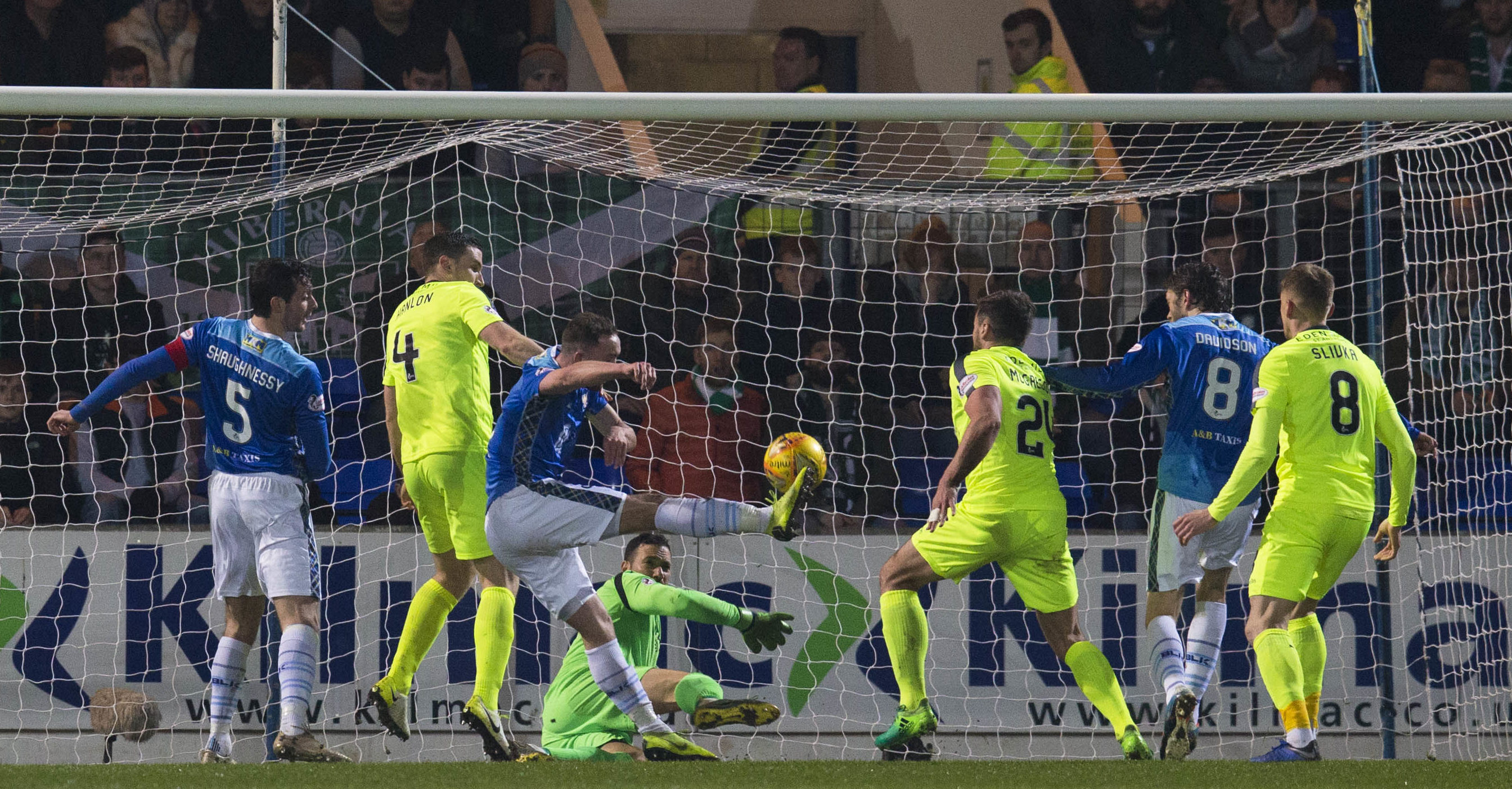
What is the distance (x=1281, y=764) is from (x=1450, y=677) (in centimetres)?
242

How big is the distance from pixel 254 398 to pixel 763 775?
93.4 inches

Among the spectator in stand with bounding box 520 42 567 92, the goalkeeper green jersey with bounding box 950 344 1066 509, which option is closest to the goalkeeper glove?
the goalkeeper green jersey with bounding box 950 344 1066 509

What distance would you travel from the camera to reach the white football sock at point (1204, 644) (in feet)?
19.6

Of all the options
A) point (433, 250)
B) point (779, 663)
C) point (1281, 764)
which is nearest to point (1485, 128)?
point (1281, 764)

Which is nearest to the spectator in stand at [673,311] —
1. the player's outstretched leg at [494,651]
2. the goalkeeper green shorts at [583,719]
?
the goalkeeper green shorts at [583,719]

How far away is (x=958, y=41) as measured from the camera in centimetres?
1005

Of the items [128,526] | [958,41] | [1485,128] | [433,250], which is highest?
[958,41]

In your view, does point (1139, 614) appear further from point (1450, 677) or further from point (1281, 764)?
point (1281, 764)

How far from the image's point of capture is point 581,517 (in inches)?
214

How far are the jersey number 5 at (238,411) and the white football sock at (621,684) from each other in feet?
4.98

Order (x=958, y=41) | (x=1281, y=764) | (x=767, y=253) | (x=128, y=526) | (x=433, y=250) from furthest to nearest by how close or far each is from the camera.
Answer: (x=958, y=41)
(x=767, y=253)
(x=128, y=526)
(x=433, y=250)
(x=1281, y=764)

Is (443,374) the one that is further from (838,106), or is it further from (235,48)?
(235,48)

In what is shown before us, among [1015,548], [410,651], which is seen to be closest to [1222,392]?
[1015,548]

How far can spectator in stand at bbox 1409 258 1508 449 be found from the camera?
6988 mm
